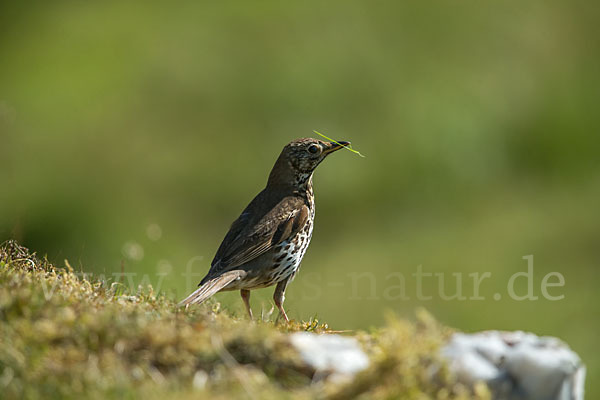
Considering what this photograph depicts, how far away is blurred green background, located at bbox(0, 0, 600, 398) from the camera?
1988 cm

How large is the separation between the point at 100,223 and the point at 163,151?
3.63 meters

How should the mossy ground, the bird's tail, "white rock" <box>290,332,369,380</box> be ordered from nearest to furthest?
1. the mossy ground
2. "white rock" <box>290,332,369,380</box>
3. the bird's tail

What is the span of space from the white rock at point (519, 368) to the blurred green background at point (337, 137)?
1227 cm

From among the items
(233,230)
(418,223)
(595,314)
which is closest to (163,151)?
(418,223)

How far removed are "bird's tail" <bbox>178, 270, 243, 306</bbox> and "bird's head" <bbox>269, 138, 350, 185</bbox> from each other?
145 cm

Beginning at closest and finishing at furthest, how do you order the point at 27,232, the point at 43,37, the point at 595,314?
the point at 27,232 → the point at 595,314 → the point at 43,37

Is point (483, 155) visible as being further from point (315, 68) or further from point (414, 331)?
point (414, 331)

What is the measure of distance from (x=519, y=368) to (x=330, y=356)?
112 cm

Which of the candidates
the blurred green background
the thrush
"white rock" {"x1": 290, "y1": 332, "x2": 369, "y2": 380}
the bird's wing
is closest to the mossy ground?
"white rock" {"x1": 290, "y1": 332, "x2": 369, "y2": 380}

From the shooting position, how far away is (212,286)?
829 cm

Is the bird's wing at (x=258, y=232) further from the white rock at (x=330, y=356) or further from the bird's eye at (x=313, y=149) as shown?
the white rock at (x=330, y=356)

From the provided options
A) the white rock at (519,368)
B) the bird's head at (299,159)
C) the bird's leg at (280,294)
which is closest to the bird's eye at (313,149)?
the bird's head at (299,159)

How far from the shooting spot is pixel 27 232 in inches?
668

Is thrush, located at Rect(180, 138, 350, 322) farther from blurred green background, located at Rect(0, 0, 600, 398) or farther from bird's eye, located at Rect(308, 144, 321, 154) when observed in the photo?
blurred green background, located at Rect(0, 0, 600, 398)
